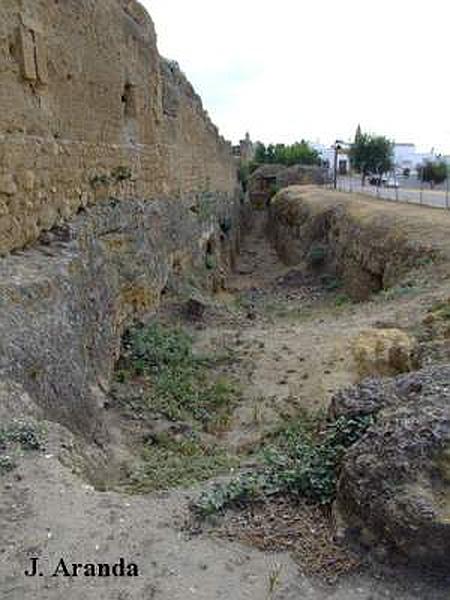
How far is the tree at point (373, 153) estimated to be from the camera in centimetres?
4456

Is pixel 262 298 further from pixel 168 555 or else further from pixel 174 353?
pixel 168 555

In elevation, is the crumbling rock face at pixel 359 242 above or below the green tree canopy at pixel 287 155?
below

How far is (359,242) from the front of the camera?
14.3 meters

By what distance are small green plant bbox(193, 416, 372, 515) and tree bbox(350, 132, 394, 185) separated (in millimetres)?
43456

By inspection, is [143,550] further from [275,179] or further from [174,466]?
[275,179]

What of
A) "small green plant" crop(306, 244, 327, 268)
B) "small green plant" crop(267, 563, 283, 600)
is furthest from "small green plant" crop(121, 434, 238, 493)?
"small green plant" crop(306, 244, 327, 268)

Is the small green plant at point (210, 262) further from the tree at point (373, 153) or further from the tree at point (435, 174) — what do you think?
the tree at point (373, 153)

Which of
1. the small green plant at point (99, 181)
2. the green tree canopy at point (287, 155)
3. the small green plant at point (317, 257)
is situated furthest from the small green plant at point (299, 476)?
the green tree canopy at point (287, 155)

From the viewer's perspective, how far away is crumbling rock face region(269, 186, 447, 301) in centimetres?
1180

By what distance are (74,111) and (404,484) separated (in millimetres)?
5710

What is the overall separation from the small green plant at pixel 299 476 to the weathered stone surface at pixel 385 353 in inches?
124

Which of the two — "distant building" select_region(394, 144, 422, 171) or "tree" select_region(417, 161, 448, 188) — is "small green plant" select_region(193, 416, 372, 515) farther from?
"distant building" select_region(394, 144, 422, 171)

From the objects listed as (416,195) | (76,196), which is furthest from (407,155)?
(76,196)

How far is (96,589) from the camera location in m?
2.45
